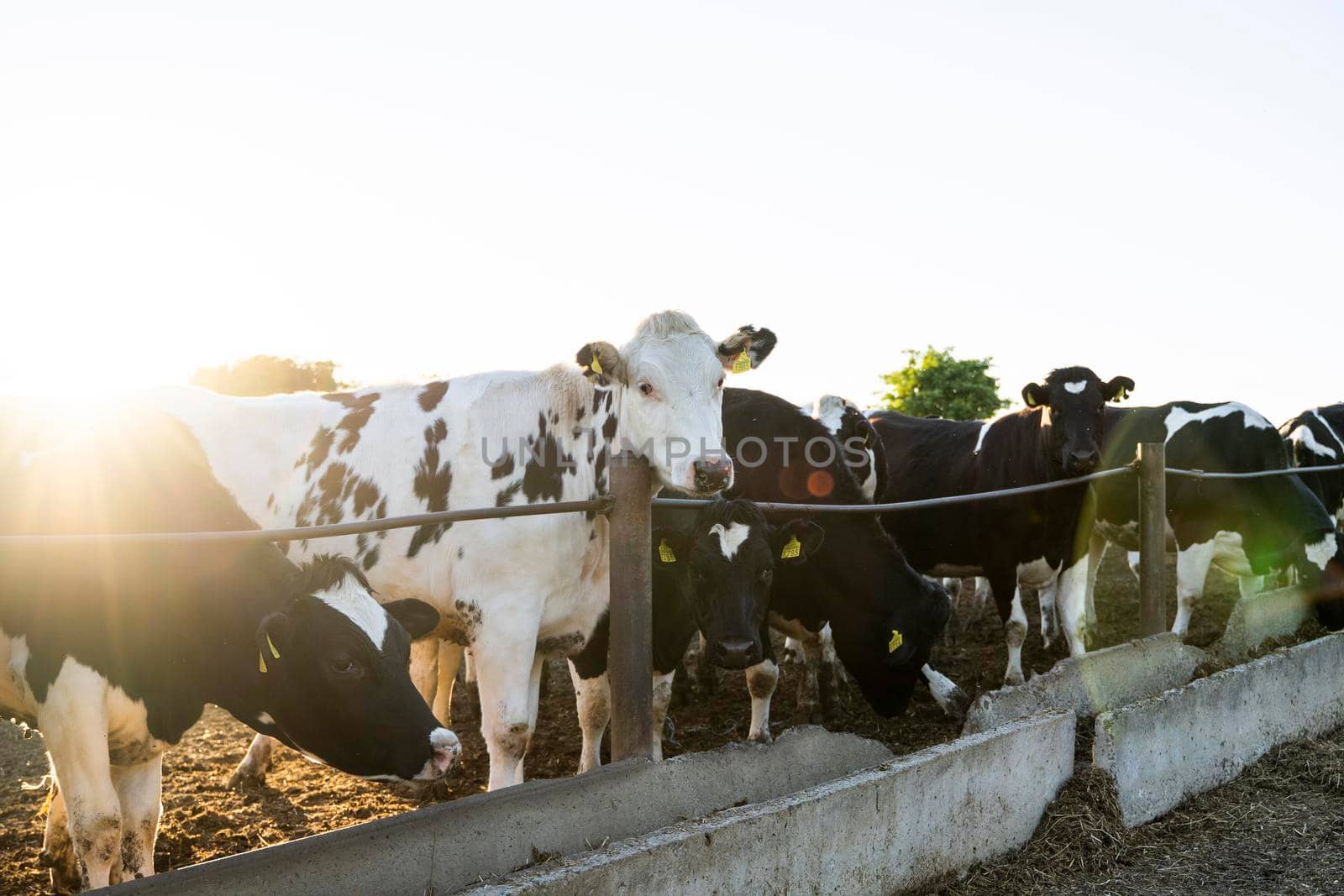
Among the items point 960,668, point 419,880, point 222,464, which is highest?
point 222,464

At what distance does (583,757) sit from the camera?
17.9 ft

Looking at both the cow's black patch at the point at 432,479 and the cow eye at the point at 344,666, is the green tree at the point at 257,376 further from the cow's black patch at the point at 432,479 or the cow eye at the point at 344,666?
the cow eye at the point at 344,666

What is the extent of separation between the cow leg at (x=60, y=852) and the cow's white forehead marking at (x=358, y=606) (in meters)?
1.44

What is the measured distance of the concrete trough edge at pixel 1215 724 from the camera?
4367 mm

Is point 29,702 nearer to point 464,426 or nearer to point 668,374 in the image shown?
point 464,426

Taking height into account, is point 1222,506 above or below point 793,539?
below

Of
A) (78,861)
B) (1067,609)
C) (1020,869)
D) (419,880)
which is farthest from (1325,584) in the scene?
(78,861)

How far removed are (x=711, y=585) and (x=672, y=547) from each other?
31cm

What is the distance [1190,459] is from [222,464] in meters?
8.27

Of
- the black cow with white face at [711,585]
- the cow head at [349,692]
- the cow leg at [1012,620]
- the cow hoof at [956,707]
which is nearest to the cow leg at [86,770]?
the cow head at [349,692]

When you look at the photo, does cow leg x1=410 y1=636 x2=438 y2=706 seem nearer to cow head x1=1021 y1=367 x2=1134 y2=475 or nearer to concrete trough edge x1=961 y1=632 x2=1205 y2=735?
concrete trough edge x1=961 y1=632 x2=1205 y2=735

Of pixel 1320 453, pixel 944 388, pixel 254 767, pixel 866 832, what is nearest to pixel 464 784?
pixel 254 767

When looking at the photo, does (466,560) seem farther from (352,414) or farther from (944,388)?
(944,388)

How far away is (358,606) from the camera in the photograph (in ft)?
12.1
